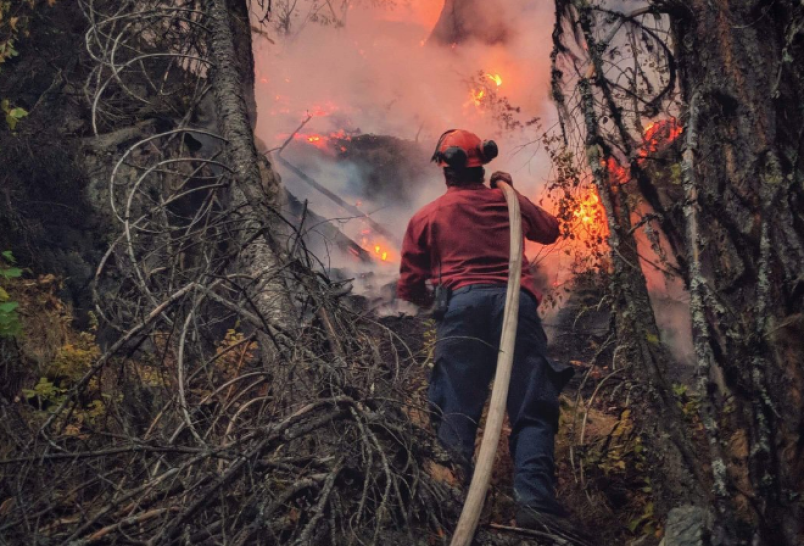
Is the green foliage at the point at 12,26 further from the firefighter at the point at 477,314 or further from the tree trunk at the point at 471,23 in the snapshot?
the tree trunk at the point at 471,23

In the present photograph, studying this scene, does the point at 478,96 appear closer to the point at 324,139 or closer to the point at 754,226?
the point at 324,139

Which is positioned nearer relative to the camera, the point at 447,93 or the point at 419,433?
the point at 419,433

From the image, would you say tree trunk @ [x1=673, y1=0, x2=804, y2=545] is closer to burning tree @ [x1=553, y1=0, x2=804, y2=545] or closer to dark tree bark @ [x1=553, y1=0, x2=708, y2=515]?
burning tree @ [x1=553, y1=0, x2=804, y2=545]

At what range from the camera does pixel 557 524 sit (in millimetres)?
3391

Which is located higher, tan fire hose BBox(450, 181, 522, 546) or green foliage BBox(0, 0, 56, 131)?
green foliage BBox(0, 0, 56, 131)

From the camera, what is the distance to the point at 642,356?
2998mm

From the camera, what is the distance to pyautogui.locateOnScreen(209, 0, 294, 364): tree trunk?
151 inches

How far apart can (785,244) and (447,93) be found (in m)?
5.67

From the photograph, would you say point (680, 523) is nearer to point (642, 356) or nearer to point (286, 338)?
point (642, 356)

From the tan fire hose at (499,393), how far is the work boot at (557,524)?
0.32 m

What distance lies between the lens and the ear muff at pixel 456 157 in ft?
15.8

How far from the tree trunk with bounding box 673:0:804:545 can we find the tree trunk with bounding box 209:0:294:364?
7.80 ft

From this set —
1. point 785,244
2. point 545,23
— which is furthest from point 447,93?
point 785,244

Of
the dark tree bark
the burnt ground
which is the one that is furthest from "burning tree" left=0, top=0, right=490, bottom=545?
the dark tree bark
